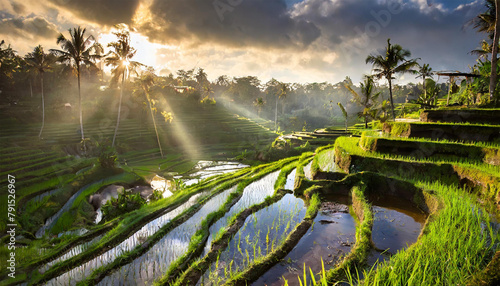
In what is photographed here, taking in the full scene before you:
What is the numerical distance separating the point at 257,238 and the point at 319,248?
138 centimetres

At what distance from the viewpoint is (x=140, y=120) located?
36.4 m

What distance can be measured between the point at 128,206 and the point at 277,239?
23.5 ft

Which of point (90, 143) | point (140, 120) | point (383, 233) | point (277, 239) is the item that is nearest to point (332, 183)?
point (383, 233)

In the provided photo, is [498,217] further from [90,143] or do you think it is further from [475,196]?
[90,143]

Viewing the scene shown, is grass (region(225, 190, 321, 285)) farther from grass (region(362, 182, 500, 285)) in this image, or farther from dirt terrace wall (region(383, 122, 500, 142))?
dirt terrace wall (region(383, 122, 500, 142))

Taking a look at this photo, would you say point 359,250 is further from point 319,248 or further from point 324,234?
point 324,234

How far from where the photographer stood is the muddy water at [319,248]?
12.9 ft

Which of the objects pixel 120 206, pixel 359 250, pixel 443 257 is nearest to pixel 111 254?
pixel 120 206

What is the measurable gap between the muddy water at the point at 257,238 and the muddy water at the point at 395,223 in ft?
6.23

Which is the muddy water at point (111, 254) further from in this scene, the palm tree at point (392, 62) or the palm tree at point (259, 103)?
the palm tree at point (259, 103)

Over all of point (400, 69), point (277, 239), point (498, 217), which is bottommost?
point (277, 239)

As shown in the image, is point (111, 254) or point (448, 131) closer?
point (111, 254)

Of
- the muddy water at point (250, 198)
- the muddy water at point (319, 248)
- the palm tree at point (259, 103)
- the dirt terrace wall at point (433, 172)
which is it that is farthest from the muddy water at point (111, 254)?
the palm tree at point (259, 103)

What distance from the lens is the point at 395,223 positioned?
5535mm
